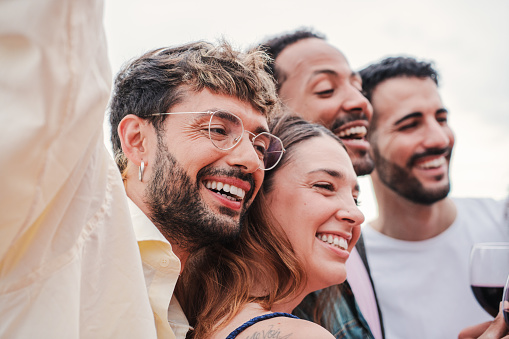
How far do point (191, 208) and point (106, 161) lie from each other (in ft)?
3.44

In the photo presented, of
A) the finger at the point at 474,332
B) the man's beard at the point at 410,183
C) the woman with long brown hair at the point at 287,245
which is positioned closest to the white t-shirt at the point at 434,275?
the man's beard at the point at 410,183

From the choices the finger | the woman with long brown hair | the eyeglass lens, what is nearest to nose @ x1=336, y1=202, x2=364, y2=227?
the woman with long brown hair

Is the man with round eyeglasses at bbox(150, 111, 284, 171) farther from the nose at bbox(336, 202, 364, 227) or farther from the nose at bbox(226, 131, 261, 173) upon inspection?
the nose at bbox(336, 202, 364, 227)

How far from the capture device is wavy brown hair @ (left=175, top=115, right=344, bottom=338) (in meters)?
2.51

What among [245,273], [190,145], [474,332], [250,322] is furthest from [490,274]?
[190,145]

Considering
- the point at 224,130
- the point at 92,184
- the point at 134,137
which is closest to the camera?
the point at 92,184

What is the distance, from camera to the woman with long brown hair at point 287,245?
8.70 feet

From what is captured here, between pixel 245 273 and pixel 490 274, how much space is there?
1478 mm

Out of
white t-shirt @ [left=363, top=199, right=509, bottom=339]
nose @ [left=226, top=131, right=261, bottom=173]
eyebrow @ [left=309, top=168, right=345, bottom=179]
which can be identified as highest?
nose @ [left=226, top=131, right=261, bottom=173]

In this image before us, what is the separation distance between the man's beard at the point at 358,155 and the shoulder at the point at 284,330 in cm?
Result: 243

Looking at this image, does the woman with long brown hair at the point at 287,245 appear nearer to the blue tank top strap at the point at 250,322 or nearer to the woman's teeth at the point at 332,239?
the woman's teeth at the point at 332,239

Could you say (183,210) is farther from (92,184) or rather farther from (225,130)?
(92,184)

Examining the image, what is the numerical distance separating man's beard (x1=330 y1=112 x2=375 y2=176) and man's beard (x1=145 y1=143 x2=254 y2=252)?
75.1 inches

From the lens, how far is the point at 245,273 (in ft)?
8.75
